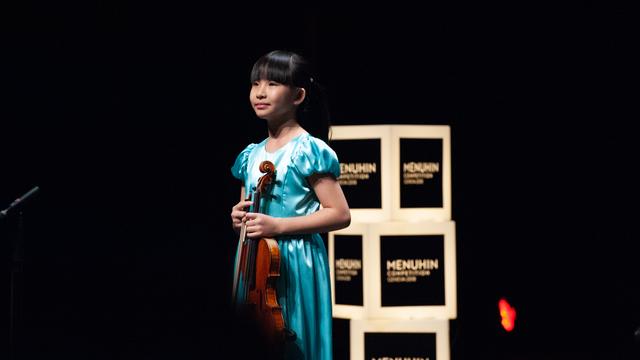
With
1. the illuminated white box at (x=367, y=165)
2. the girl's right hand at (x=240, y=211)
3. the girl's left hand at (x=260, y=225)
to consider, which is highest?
the illuminated white box at (x=367, y=165)

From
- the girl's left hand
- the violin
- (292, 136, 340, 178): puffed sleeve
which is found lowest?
the violin

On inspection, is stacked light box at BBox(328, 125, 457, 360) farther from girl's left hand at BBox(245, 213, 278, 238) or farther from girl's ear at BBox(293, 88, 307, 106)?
girl's left hand at BBox(245, 213, 278, 238)

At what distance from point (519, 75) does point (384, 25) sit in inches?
29.2

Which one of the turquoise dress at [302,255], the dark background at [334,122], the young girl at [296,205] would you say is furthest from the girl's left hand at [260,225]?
the dark background at [334,122]

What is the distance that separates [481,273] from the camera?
500 cm

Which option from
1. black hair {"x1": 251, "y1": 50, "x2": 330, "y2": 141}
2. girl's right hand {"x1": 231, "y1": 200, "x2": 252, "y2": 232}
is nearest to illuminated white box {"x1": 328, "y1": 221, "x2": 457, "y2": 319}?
black hair {"x1": 251, "y1": 50, "x2": 330, "y2": 141}

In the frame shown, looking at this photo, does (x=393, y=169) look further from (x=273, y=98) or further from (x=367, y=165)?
(x=273, y=98)

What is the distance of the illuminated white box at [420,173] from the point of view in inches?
158

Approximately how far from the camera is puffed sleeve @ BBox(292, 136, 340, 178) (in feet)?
7.82

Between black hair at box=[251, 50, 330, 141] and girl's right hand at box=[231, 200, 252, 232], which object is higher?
black hair at box=[251, 50, 330, 141]

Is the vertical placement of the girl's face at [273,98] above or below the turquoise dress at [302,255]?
above

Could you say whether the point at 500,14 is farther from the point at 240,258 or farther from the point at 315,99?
the point at 240,258

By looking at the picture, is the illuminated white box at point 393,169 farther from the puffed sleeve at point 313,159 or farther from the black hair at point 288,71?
the puffed sleeve at point 313,159

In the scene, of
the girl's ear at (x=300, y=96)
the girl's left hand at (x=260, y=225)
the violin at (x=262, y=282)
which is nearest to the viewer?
the violin at (x=262, y=282)
